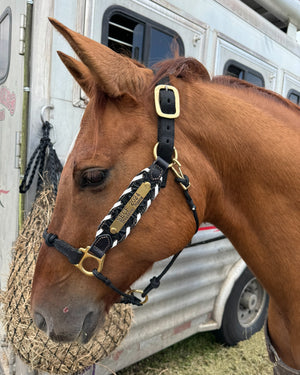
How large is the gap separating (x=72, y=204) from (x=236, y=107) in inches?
32.0

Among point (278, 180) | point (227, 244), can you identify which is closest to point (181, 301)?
point (227, 244)

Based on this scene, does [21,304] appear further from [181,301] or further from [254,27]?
[254,27]

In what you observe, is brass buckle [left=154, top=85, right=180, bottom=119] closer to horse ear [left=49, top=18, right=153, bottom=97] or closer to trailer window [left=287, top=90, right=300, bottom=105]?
horse ear [left=49, top=18, right=153, bottom=97]

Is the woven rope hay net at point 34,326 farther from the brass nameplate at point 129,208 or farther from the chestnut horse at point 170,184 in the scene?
the brass nameplate at point 129,208

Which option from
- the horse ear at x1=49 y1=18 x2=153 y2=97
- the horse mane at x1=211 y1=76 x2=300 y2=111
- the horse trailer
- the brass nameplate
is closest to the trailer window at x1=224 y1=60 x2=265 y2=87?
the horse trailer

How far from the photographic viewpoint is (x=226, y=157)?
1310 mm

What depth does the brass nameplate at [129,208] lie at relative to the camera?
116cm

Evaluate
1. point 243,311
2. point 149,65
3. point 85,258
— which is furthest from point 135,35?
point 243,311

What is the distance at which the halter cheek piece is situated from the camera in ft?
3.82

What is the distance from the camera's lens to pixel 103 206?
1.18 m

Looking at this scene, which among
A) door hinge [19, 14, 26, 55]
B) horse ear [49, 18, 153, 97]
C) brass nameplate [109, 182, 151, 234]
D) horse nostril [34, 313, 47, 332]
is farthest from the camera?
door hinge [19, 14, 26, 55]

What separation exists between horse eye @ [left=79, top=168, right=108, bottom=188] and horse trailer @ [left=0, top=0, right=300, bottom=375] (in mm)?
776

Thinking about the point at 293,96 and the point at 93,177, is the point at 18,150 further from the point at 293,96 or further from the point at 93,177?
the point at 293,96

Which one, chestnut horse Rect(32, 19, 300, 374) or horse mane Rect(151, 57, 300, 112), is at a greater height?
horse mane Rect(151, 57, 300, 112)
